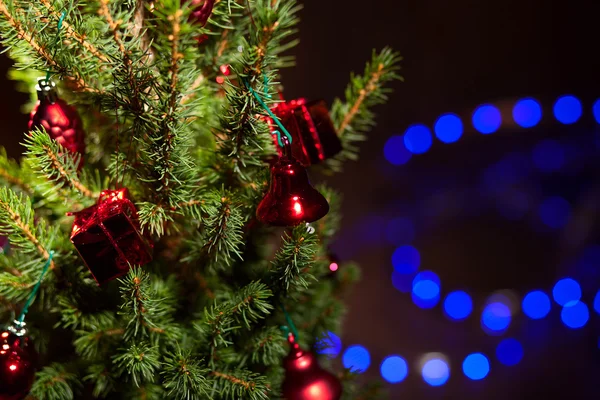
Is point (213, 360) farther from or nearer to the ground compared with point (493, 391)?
farther from the ground

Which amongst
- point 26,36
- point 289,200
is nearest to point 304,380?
point 289,200

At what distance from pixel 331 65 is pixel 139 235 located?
1.03 meters

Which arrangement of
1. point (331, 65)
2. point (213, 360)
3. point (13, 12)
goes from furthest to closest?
point (331, 65), point (213, 360), point (13, 12)

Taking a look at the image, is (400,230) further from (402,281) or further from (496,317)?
(496,317)

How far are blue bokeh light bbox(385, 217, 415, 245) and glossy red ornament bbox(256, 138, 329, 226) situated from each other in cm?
108

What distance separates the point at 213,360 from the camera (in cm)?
60

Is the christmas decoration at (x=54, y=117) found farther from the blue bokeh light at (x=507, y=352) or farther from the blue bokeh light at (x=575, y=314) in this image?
the blue bokeh light at (x=575, y=314)

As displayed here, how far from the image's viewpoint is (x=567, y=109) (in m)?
1.44

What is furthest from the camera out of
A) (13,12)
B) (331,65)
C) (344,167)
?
(344,167)

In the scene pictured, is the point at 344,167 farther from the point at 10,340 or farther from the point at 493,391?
the point at 10,340

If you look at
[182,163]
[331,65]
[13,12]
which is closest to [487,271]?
[331,65]

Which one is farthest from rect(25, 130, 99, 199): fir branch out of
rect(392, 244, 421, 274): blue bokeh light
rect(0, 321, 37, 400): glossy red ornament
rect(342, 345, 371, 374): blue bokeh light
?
rect(392, 244, 421, 274): blue bokeh light


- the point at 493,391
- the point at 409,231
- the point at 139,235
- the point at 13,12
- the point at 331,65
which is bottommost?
the point at 493,391

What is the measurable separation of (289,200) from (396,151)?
1.07m
